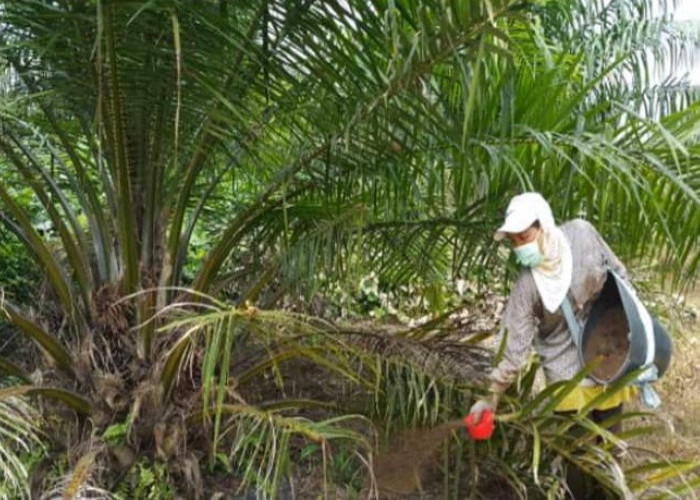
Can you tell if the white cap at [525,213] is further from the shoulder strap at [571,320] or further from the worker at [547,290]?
the shoulder strap at [571,320]

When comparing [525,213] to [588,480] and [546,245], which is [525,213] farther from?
[588,480]

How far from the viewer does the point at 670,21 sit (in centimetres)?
455

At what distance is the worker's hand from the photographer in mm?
2430

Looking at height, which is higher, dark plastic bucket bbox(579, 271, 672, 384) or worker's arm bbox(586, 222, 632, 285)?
worker's arm bbox(586, 222, 632, 285)

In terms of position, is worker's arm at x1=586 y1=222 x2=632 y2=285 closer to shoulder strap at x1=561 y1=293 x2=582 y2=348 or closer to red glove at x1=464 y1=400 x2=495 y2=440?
shoulder strap at x1=561 y1=293 x2=582 y2=348

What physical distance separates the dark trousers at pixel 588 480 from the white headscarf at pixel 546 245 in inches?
24.1

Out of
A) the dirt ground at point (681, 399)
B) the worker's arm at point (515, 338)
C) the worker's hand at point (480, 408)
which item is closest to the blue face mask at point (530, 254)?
the worker's arm at point (515, 338)

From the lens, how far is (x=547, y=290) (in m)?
2.47

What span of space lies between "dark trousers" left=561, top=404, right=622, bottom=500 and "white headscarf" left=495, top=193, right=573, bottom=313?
0.61m

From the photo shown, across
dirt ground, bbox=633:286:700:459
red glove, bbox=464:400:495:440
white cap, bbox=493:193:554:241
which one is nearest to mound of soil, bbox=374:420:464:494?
red glove, bbox=464:400:495:440

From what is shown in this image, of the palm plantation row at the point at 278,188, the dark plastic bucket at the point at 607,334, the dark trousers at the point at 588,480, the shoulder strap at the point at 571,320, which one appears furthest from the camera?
the dark trousers at the point at 588,480

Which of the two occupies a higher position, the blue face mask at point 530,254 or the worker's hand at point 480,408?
the blue face mask at point 530,254

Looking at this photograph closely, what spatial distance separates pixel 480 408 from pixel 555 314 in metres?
0.40

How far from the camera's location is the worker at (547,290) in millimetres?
2393
